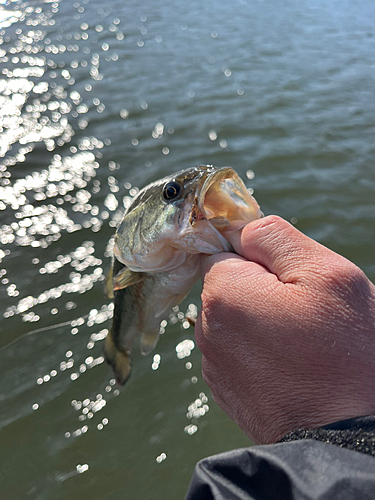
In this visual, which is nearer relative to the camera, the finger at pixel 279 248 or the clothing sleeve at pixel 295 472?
the clothing sleeve at pixel 295 472

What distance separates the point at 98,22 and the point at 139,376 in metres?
11.1

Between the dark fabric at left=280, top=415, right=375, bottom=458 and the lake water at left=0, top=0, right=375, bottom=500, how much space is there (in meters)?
2.01

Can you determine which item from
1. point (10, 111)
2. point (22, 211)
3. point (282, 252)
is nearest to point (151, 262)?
point (282, 252)

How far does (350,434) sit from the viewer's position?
101cm

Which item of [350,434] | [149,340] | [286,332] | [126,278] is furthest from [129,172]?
[350,434]

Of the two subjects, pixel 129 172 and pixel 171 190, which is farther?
pixel 129 172

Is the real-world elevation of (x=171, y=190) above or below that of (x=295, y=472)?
above

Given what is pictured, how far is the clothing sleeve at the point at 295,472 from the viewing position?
0.89m

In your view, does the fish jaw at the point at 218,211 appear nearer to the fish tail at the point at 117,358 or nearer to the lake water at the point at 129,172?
the fish tail at the point at 117,358

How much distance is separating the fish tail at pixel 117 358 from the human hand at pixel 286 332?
129cm

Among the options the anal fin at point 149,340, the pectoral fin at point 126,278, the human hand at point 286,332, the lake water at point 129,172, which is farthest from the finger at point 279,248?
the lake water at point 129,172

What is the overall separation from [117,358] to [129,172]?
3.27 m

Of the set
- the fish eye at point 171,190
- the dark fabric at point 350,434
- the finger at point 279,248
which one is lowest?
the dark fabric at point 350,434

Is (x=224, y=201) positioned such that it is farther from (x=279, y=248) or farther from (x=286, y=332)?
(x=286, y=332)
